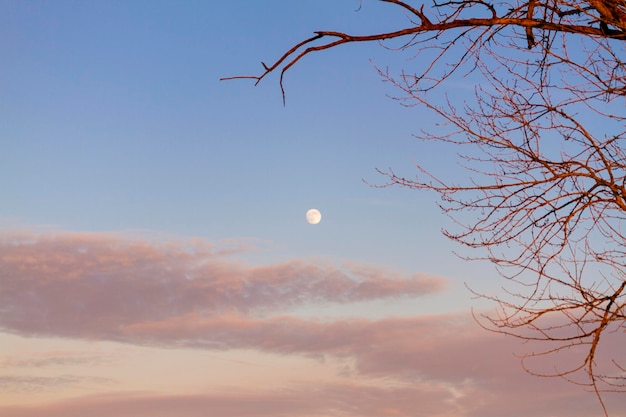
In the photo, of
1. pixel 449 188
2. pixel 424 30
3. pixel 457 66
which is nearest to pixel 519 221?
pixel 449 188

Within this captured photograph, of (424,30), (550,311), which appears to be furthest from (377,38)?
(550,311)

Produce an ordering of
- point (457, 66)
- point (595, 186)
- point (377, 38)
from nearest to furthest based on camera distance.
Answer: point (377, 38)
point (595, 186)
point (457, 66)

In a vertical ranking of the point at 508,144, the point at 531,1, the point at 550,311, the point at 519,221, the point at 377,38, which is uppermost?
the point at 531,1

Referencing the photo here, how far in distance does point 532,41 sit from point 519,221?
1413mm

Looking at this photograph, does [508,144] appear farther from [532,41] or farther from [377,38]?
[377,38]

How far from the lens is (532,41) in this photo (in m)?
5.63

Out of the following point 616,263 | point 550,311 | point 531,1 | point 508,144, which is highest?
point 531,1

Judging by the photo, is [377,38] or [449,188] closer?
[377,38]

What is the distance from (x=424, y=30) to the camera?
506 centimetres

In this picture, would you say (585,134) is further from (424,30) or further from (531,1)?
(424,30)

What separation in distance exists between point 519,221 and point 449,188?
0.58 metres

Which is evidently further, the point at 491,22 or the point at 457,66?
the point at 457,66

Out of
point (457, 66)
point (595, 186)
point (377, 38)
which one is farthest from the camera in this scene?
point (457, 66)

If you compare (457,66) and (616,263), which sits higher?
(457,66)
